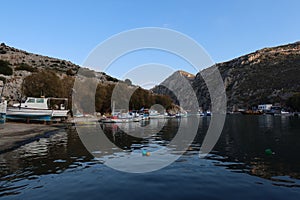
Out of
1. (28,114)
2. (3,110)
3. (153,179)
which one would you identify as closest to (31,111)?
(28,114)

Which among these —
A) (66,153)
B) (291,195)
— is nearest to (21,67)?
(66,153)

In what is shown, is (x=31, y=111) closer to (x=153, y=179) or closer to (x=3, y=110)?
(x=3, y=110)

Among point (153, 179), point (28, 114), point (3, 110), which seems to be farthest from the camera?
point (28, 114)

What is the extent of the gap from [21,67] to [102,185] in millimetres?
123241

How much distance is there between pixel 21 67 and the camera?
119 m

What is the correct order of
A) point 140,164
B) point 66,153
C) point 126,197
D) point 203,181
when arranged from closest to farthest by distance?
1. point 126,197
2. point 203,181
3. point 140,164
4. point 66,153

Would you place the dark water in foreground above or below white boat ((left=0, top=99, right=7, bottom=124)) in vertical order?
below

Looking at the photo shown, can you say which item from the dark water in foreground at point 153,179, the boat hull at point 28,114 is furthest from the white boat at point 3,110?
the dark water in foreground at point 153,179

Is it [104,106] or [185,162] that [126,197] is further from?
[104,106]

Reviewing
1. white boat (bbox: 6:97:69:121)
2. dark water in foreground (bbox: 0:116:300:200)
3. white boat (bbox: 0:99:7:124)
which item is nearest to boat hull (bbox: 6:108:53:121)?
white boat (bbox: 6:97:69:121)

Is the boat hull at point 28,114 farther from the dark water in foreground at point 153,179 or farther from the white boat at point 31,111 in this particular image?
the dark water in foreground at point 153,179

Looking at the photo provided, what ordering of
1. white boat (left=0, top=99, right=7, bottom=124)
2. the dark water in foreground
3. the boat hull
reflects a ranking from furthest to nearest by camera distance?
1. the boat hull
2. white boat (left=0, top=99, right=7, bottom=124)
3. the dark water in foreground

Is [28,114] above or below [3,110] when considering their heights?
below

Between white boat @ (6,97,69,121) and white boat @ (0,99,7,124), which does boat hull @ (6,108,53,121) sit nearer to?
white boat @ (6,97,69,121)
